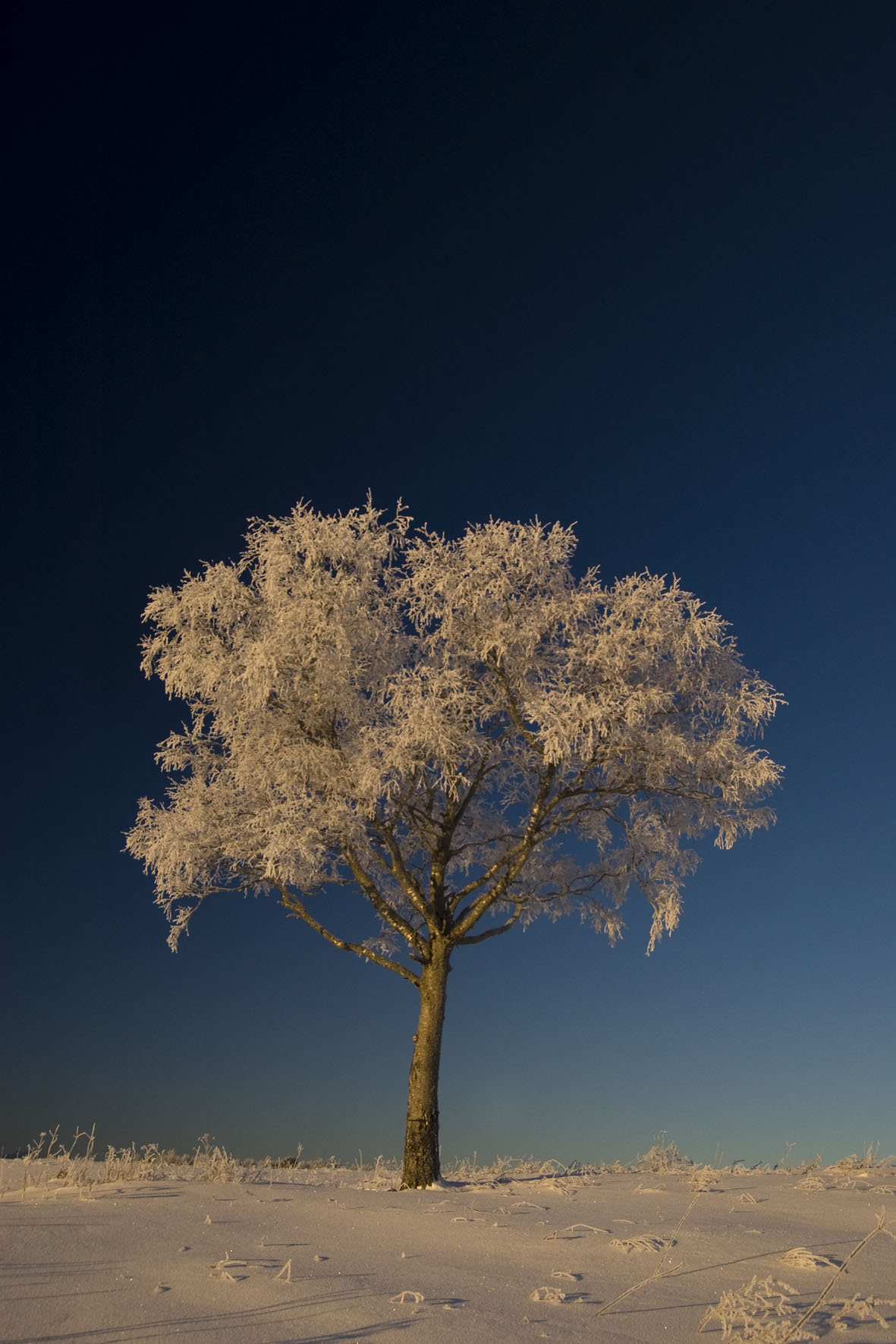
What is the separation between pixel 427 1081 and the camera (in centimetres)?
1495

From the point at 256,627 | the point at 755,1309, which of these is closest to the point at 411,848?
the point at 256,627

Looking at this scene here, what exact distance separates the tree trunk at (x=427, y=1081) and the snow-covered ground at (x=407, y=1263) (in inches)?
127

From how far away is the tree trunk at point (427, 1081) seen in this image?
14.3m

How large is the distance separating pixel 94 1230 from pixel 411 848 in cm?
1056

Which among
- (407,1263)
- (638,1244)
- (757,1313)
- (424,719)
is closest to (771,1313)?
(757,1313)

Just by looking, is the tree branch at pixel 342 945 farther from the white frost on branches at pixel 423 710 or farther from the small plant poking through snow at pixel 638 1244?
the small plant poking through snow at pixel 638 1244

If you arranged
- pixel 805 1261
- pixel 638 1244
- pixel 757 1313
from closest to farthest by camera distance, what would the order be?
pixel 757 1313
pixel 805 1261
pixel 638 1244

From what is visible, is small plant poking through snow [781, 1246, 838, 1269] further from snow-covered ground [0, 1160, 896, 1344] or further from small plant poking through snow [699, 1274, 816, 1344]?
small plant poking through snow [699, 1274, 816, 1344]

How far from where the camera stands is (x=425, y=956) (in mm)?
15625

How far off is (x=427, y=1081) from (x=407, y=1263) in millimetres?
8414

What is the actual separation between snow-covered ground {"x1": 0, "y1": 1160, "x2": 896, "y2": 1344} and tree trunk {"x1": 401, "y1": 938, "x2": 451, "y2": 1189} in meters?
3.22

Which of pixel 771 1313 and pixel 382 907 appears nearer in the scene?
pixel 771 1313

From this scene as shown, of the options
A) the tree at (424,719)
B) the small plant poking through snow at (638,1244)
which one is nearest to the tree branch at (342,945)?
the tree at (424,719)

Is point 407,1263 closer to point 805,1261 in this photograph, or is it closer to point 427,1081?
point 805,1261
